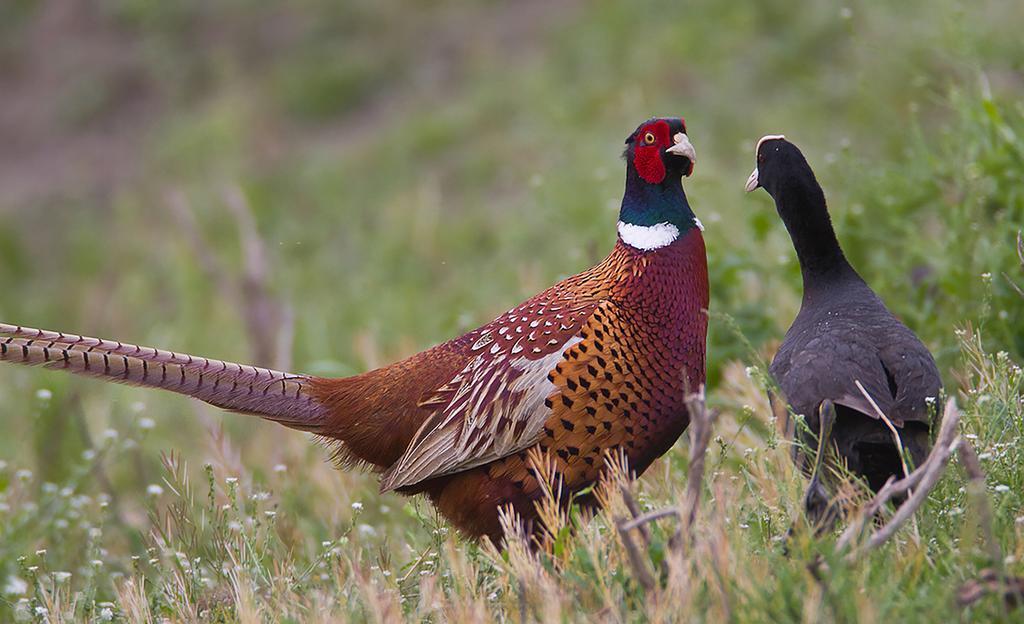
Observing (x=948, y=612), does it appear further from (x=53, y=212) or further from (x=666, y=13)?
(x=53, y=212)

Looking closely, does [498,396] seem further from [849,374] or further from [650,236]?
[849,374]

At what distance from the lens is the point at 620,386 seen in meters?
3.17

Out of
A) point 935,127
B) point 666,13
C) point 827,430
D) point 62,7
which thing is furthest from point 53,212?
point 827,430

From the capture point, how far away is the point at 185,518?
320 cm

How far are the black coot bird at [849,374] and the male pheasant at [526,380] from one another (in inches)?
12.0

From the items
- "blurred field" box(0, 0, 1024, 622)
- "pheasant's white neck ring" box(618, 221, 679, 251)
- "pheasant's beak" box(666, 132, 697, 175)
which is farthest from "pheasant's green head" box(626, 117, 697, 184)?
"blurred field" box(0, 0, 1024, 622)

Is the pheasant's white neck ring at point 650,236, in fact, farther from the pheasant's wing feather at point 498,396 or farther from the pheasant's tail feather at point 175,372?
the pheasant's tail feather at point 175,372

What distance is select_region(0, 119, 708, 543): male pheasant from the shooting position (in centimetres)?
318

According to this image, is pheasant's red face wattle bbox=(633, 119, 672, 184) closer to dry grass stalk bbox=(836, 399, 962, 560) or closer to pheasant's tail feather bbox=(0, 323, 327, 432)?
pheasant's tail feather bbox=(0, 323, 327, 432)

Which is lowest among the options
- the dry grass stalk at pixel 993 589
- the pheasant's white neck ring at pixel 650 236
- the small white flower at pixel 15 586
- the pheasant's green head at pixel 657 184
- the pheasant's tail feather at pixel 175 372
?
the small white flower at pixel 15 586

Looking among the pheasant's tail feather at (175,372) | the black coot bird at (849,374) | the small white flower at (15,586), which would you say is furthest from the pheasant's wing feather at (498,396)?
the small white flower at (15,586)

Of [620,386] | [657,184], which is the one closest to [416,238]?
[657,184]

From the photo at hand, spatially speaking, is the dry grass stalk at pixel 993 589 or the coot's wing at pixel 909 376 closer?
the dry grass stalk at pixel 993 589

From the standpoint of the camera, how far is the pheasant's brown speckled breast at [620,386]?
10.4 feet
